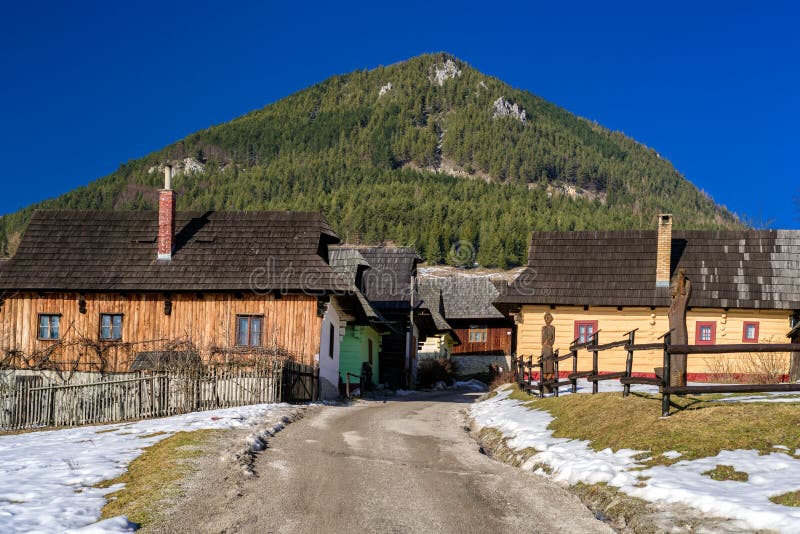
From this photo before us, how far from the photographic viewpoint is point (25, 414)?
24406 millimetres

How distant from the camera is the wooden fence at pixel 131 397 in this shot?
23781mm

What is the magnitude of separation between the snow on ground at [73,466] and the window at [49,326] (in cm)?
1080

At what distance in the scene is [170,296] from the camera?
31.0 metres

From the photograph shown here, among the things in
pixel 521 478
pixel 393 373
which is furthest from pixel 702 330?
pixel 521 478

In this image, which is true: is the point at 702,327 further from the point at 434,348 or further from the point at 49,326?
the point at 434,348

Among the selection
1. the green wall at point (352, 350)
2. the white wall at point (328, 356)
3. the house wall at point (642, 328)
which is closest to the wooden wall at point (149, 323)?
the white wall at point (328, 356)

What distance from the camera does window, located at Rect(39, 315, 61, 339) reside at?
103ft

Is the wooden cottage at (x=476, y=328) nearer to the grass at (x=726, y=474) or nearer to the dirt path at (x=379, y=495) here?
the dirt path at (x=379, y=495)

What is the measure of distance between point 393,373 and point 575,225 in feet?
385

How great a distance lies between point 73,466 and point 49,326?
18.8m

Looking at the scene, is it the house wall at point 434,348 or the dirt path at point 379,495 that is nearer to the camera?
the dirt path at point 379,495

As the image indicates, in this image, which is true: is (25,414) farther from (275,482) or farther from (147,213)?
(275,482)

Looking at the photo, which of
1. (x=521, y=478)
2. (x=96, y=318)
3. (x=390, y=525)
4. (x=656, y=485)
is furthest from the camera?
(x=96, y=318)

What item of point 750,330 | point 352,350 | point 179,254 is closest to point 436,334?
point 352,350
